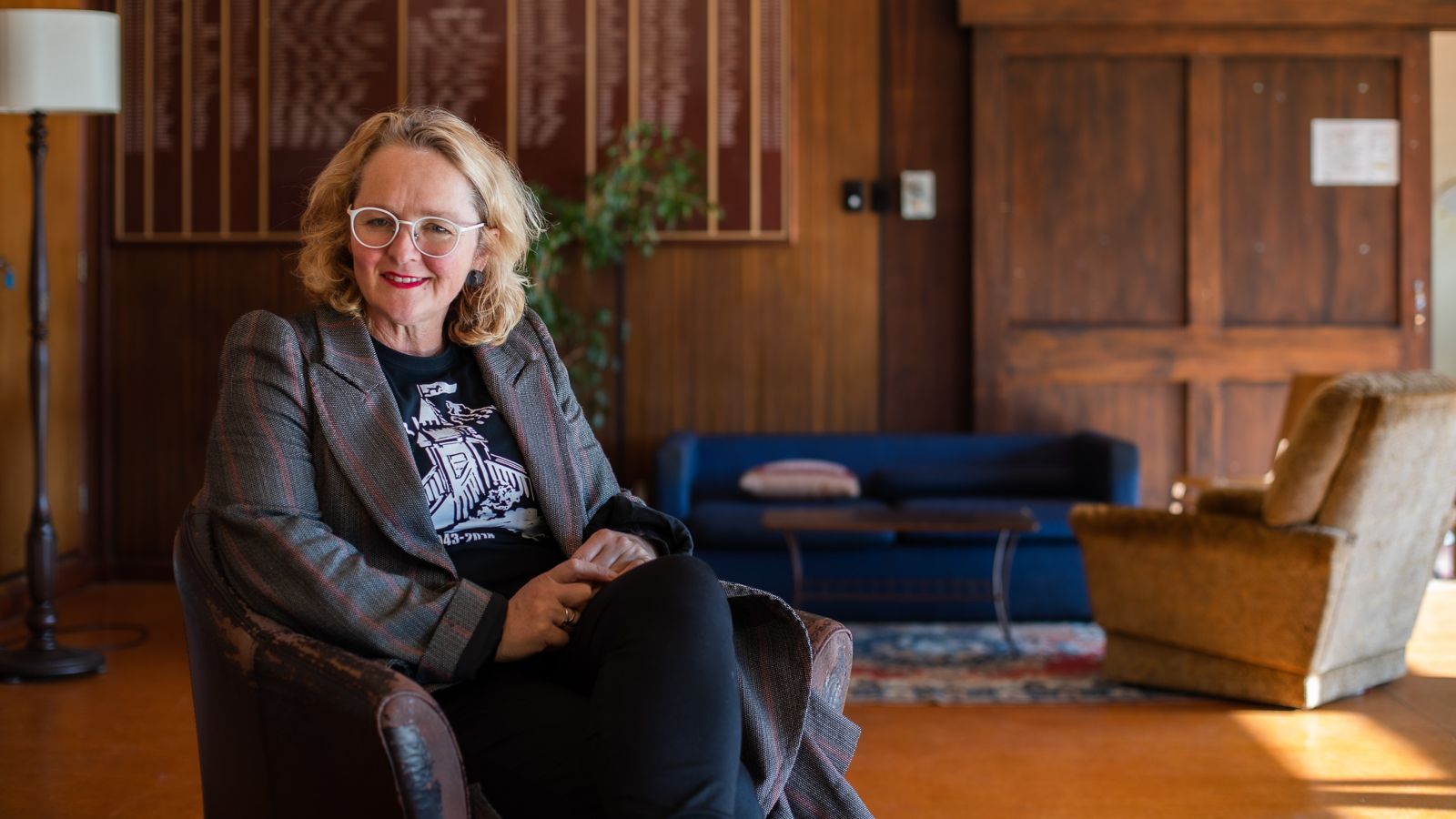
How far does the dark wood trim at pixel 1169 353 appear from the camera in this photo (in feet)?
17.9

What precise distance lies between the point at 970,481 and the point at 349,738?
12.8 feet

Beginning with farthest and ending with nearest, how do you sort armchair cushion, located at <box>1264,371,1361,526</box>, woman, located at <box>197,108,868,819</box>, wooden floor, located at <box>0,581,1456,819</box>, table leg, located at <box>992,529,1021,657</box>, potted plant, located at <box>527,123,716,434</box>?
potted plant, located at <box>527,123,716,434</box> < table leg, located at <box>992,529,1021,657</box> < armchair cushion, located at <box>1264,371,1361,526</box> < wooden floor, located at <box>0,581,1456,819</box> < woman, located at <box>197,108,868,819</box>

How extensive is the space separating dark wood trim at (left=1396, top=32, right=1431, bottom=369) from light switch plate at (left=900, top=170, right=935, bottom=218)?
1.96m

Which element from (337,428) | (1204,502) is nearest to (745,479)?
(1204,502)

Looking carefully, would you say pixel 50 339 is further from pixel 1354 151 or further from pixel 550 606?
pixel 1354 151

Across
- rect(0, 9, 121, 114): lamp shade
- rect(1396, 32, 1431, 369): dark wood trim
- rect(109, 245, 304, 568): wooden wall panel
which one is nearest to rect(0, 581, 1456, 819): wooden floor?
rect(0, 9, 121, 114): lamp shade

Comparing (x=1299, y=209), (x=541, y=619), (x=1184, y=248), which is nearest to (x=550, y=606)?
(x=541, y=619)

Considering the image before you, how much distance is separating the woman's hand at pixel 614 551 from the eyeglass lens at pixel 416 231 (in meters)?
→ 0.49

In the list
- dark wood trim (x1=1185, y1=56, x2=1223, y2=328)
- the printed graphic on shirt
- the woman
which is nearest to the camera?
the woman

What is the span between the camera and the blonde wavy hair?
1960mm

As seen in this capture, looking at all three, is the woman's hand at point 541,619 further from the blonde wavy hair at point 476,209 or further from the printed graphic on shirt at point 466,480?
the blonde wavy hair at point 476,209

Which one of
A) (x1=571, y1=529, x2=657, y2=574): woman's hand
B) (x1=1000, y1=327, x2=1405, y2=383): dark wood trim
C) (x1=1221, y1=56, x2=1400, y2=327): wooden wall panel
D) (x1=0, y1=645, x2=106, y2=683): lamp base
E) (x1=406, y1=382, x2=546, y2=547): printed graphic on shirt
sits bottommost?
(x1=0, y1=645, x2=106, y2=683): lamp base

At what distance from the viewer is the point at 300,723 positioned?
1444 mm

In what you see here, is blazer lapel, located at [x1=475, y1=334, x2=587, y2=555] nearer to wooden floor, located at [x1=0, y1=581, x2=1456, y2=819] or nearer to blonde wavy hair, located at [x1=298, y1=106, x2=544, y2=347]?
blonde wavy hair, located at [x1=298, y1=106, x2=544, y2=347]
